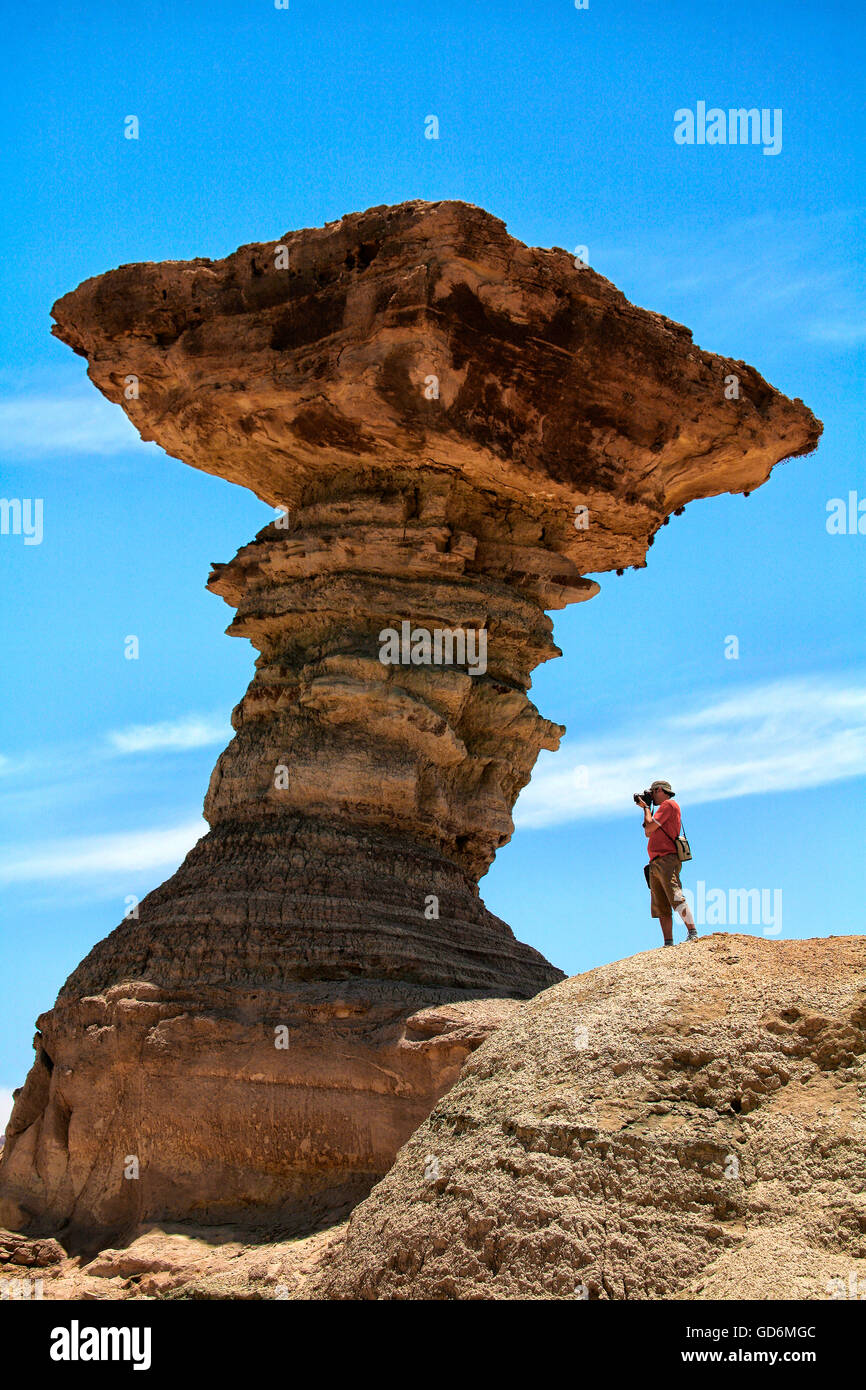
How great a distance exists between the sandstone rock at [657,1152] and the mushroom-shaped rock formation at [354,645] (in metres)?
2.70

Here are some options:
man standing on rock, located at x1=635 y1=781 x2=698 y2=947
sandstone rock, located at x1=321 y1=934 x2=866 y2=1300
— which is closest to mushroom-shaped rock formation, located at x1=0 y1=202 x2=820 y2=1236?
man standing on rock, located at x1=635 y1=781 x2=698 y2=947

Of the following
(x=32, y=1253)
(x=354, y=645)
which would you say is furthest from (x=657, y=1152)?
(x=354, y=645)

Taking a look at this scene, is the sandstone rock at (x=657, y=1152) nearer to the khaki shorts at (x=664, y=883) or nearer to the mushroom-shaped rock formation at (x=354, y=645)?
the khaki shorts at (x=664, y=883)

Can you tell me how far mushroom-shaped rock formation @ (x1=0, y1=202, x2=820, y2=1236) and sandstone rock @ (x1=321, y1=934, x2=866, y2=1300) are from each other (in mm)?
2697

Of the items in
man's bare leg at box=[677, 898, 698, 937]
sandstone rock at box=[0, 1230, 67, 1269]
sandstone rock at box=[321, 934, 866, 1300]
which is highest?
man's bare leg at box=[677, 898, 698, 937]

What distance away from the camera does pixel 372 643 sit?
1319cm

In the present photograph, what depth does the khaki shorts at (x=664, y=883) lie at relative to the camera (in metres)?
10.3

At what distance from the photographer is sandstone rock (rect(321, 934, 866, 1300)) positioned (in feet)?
21.1

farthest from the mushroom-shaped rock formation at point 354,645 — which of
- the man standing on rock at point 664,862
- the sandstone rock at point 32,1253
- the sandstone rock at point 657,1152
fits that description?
the sandstone rock at point 657,1152

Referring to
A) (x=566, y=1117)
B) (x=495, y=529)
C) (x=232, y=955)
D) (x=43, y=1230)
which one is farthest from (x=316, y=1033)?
(x=495, y=529)

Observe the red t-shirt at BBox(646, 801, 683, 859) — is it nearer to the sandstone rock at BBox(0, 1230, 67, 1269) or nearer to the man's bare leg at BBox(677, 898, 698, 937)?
the man's bare leg at BBox(677, 898, 698, 937)

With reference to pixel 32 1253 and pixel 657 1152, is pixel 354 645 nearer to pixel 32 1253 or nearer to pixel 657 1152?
pixel 32 1253

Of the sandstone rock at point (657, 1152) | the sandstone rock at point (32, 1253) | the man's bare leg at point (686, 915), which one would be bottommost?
the sandstone rock at point (32, 1253)
